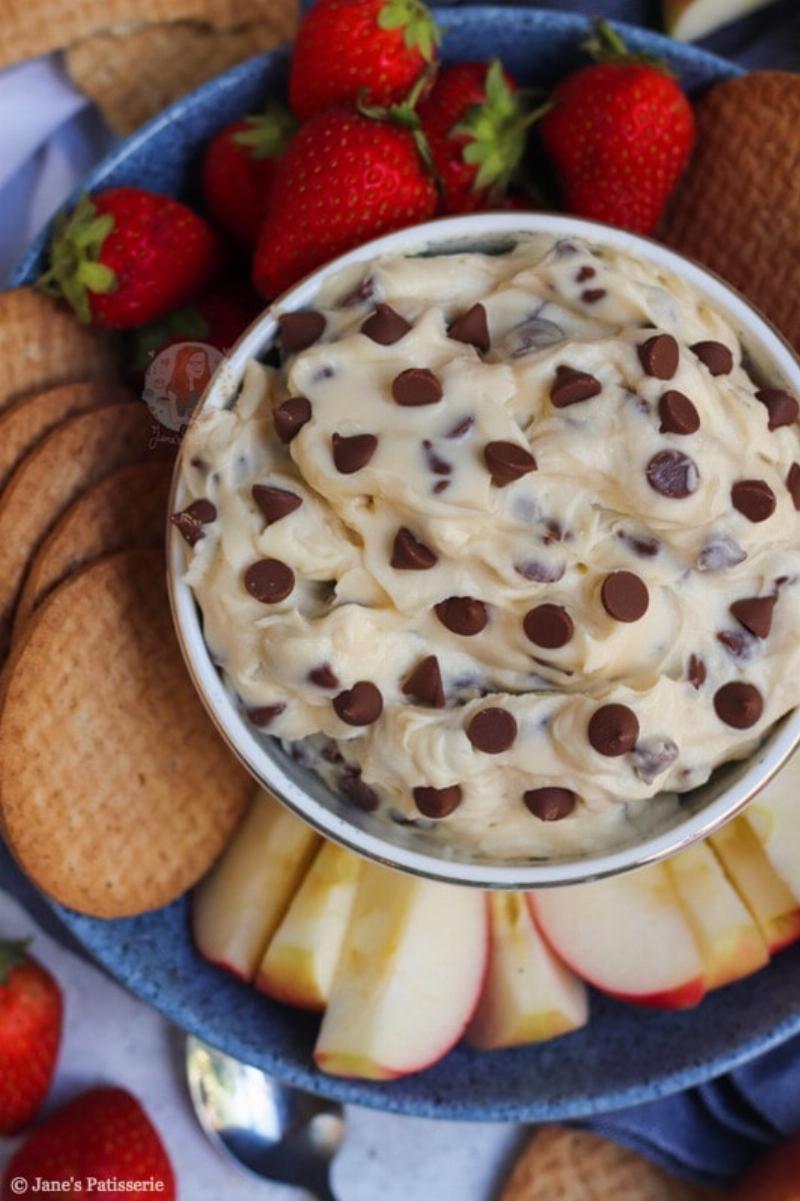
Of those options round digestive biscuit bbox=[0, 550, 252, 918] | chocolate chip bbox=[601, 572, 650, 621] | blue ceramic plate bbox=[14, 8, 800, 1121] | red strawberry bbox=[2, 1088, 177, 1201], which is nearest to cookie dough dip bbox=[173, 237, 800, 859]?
chocolate chip bbox=[601, 572, 650, 621]

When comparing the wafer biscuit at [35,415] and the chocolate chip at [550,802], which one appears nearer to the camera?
the chocolate chip at [550,802]

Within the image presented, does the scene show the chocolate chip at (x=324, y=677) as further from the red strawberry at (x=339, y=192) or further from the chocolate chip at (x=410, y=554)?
the red strawberry at (x=339, y=192)

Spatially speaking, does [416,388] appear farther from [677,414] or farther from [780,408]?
[780,408]

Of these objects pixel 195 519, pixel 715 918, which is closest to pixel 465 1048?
pixel 715 918

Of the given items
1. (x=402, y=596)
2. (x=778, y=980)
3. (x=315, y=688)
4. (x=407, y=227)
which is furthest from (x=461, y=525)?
(x=778, y=980)

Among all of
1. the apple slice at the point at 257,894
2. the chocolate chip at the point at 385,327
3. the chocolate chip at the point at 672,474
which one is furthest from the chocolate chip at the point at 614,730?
the apple slice at the point at 257,894

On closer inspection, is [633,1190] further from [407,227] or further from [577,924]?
[407,227]
